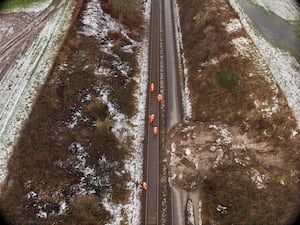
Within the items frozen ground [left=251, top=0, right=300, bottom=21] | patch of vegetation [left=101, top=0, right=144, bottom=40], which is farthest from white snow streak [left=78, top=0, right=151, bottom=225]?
frozen ground [left=251, top=0, right=300, bottom=21]

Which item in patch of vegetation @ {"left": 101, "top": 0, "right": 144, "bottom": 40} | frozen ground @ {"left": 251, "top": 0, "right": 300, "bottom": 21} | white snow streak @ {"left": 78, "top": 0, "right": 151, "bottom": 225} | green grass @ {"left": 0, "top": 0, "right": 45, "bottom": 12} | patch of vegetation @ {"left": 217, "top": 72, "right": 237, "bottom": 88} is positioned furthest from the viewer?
frozen ground @ {"left": 251, "top": 0, "right": 300, "bottom": 21}

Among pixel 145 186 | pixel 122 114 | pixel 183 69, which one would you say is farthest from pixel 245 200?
pixel 183 69

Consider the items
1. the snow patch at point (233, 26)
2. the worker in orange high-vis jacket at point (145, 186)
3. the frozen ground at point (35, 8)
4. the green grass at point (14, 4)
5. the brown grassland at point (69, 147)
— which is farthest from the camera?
the green grass at point (14, 4)

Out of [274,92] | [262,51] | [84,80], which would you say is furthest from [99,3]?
[274,92]

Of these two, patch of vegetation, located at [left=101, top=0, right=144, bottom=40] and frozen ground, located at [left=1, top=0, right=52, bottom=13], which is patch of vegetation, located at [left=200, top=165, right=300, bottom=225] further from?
frozen ground, located at [left=1, top=0, right=52, bottom=13]

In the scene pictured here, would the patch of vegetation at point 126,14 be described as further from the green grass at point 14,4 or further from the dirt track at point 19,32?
the green grass at point 14,4

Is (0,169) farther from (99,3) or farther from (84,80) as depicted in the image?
(99,3)

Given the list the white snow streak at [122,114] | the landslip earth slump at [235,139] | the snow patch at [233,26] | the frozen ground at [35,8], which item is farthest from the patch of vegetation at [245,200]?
the frozen ground at [35,8]
